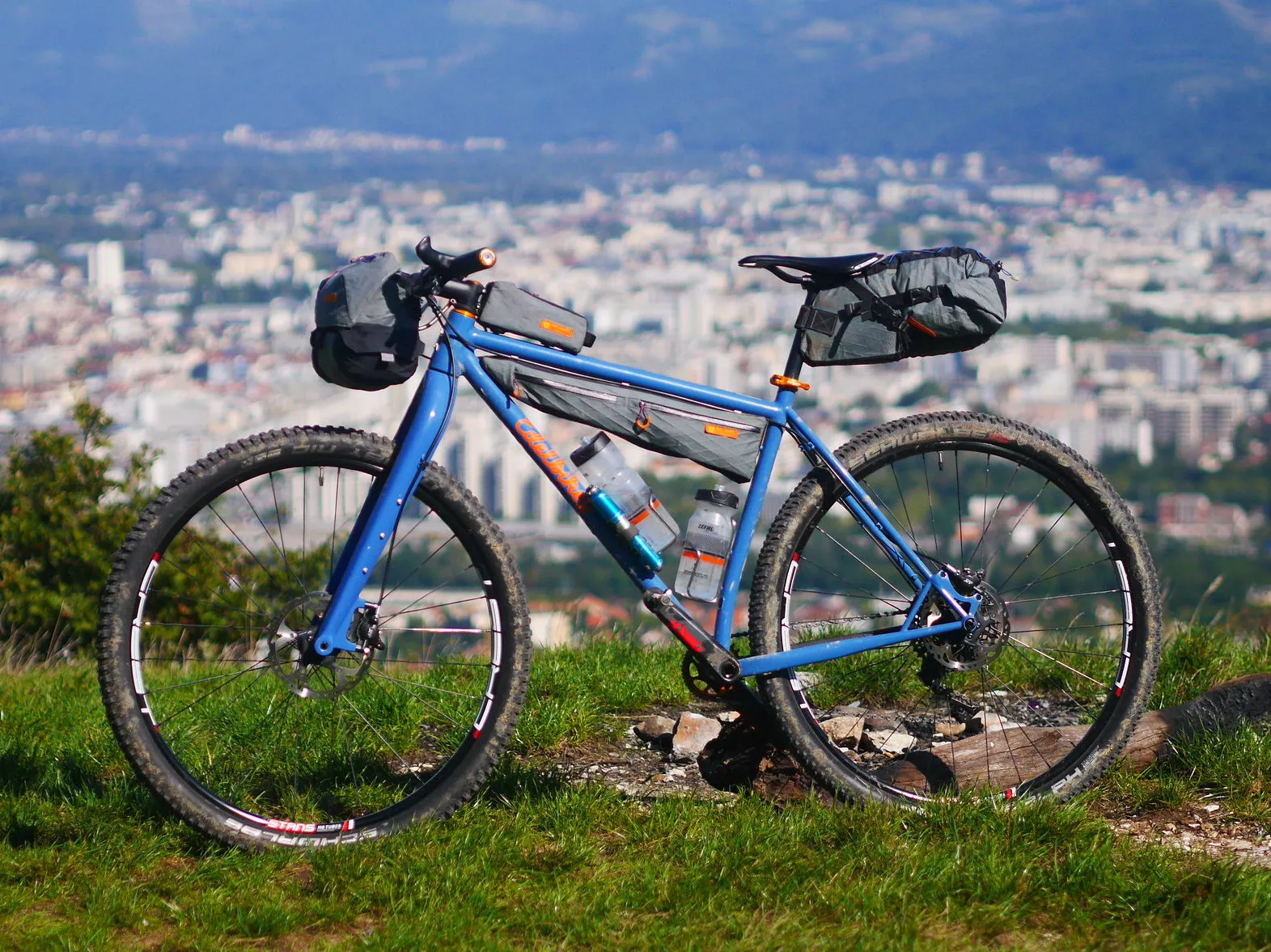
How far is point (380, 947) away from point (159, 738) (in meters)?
0.98

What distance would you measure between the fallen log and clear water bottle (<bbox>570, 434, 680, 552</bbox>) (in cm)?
110

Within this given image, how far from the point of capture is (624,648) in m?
5.76

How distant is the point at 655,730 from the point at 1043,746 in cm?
139

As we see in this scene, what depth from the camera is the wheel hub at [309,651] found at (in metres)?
3.73

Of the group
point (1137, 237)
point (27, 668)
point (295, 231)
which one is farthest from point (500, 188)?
point (27, 668)

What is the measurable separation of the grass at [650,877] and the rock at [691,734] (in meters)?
0.61

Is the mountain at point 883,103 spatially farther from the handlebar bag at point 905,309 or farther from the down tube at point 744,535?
the down tube at point 744,535

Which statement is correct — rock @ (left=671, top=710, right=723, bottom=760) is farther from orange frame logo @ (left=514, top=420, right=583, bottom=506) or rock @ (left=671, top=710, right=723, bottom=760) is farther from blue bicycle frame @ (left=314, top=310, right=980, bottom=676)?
orange frame logo @ (left=514, top=420, right=583, bottom=506)

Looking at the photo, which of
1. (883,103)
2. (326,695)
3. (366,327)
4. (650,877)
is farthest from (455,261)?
(883,103)

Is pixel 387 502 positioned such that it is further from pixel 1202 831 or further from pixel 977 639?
pixel 1202 831

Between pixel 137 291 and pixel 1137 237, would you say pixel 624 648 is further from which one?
pixel 1137 237

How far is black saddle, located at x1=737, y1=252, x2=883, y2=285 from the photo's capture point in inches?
151

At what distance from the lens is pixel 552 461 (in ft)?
12.7

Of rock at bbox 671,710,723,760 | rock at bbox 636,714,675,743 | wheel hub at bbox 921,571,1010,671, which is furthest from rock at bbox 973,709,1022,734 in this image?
rock at bbox 636,714,675,743
